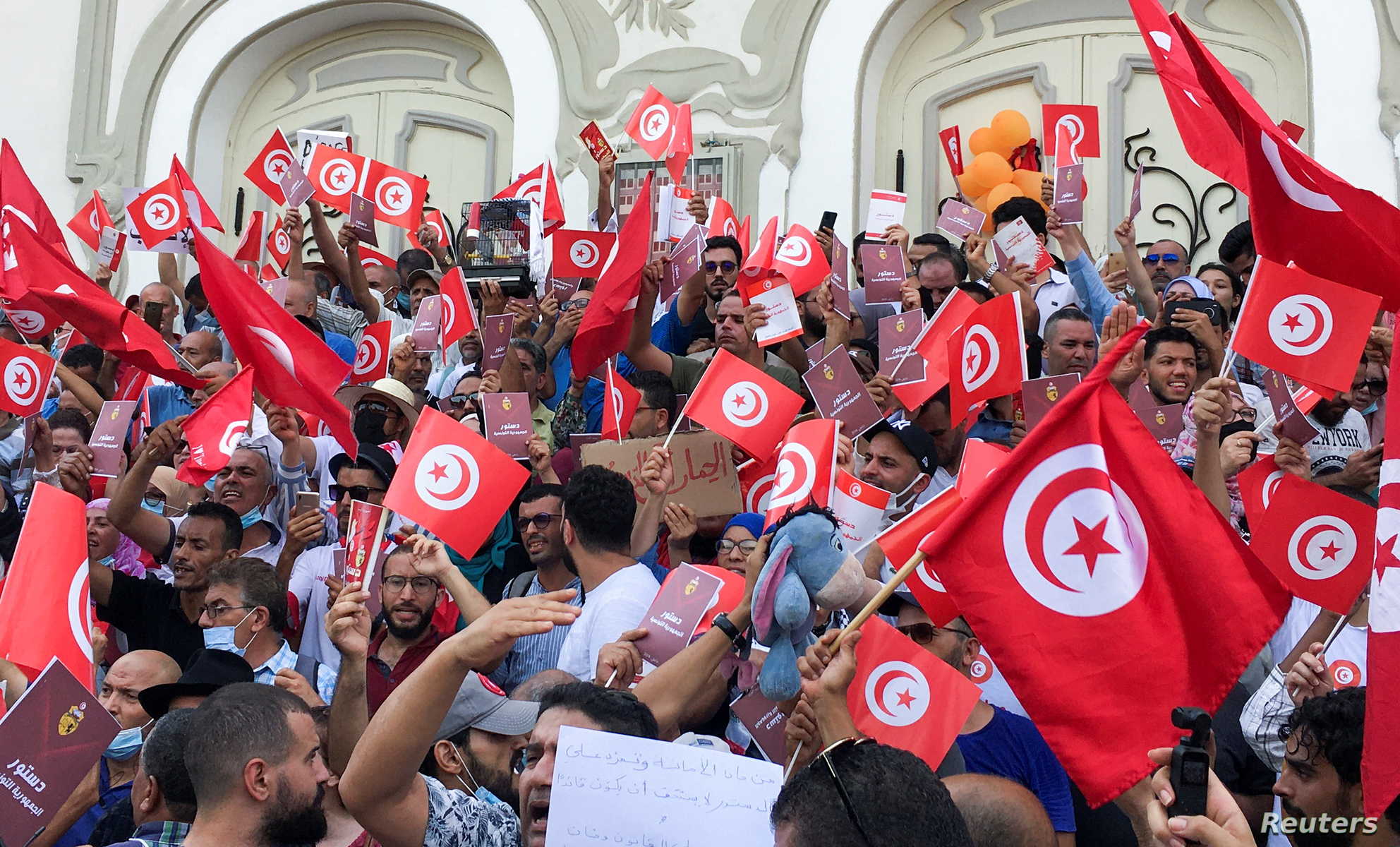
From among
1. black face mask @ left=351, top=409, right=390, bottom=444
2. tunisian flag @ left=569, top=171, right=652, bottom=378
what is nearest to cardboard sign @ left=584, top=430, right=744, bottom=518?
tunisian flag @ left=569, top=171, right=652, bottom=378

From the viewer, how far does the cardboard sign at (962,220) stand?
8375mm

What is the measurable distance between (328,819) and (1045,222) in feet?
19.6

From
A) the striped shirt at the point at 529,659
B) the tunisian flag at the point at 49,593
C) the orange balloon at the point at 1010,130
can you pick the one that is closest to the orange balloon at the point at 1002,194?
the orange balloon at the point at 1010,130

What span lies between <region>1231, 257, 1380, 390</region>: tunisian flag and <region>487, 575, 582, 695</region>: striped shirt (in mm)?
2319

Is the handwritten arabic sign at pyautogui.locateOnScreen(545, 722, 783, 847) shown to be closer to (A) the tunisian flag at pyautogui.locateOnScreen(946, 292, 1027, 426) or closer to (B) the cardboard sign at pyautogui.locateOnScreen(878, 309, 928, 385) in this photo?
(A) the tunisian flag at pyautogui.locateOnScreen(946, 292, 1027, 426)

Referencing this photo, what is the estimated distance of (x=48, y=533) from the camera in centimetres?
452

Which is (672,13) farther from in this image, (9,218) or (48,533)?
(48,533)

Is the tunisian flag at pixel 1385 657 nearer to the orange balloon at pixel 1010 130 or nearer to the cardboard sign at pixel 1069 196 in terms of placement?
the cardboard sign at pixel 1069 196

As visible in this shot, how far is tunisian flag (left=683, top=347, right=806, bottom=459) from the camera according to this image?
236 inches

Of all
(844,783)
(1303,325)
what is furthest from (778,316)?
(844,783)

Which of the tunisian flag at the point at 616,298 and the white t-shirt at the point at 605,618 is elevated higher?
the tunisian flag at the point at 616,298

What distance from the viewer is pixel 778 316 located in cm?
714

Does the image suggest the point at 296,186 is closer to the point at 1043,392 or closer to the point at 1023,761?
the point at 1043,392

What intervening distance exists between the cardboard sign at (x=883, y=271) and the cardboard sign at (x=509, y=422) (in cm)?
199
